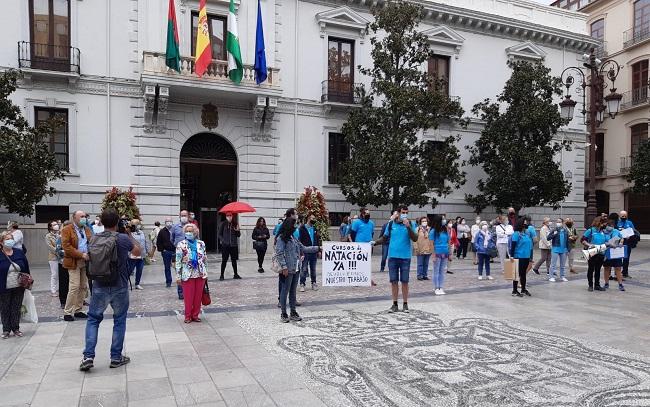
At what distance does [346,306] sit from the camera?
9.40 meters

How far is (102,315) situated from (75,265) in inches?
106

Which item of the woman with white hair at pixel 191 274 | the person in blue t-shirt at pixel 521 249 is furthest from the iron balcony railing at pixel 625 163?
the woman with white hair at pixel 191 274

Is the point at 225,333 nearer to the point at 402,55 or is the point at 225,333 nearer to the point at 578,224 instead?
the point at 402,55

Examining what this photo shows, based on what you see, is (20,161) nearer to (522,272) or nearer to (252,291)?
(252,291)

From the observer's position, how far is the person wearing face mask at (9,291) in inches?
276

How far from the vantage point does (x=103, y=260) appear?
18.1 ft

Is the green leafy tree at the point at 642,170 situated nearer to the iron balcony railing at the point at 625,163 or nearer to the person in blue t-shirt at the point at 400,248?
the iron balcony railing at the point at 625,163

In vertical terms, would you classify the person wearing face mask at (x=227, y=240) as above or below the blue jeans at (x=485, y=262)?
above

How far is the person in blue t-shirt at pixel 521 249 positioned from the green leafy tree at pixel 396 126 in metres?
9.67

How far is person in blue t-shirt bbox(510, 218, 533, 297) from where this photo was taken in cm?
1070

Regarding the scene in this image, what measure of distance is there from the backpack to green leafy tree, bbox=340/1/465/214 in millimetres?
15577

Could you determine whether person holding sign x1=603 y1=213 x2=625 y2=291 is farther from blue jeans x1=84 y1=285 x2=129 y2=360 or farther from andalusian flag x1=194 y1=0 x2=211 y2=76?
andalusian flag x1=194 y1=0 x2=211 y2=76

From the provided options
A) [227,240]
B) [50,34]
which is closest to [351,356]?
[227,240]

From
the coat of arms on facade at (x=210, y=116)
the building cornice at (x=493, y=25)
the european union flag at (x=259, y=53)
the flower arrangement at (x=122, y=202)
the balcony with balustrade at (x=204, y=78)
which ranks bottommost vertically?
the flower arrangement at (x=122, y=202)
